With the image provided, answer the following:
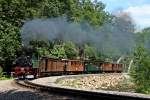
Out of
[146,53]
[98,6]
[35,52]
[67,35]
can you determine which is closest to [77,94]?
[67,35]

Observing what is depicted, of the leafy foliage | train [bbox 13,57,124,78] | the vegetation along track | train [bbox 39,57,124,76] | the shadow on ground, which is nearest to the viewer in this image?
the vegetation along track

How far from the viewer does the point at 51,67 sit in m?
35.7

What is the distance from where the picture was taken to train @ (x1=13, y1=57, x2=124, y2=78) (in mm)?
32500

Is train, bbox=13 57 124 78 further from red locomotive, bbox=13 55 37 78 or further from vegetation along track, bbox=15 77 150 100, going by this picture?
vegetation along track, bbox=15 77 150 100

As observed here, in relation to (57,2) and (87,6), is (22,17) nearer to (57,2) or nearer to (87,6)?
(57,2)

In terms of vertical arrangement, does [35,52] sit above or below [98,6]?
below

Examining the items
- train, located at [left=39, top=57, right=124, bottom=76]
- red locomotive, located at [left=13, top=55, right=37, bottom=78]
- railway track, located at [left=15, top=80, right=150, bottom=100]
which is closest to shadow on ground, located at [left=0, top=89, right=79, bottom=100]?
railway track, located at [left=15, top=80, right=150, bottom=100]

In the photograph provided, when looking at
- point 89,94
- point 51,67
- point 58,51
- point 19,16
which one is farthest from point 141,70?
point 89,94

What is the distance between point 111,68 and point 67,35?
26396 mm

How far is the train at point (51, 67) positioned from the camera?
3250cm

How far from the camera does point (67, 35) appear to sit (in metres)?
32.9

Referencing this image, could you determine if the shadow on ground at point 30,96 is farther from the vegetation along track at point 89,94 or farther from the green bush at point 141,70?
the green bush at point 141,70

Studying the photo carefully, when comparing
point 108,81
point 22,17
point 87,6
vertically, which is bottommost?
point 108,81

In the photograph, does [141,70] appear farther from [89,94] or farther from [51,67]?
[89,94]
